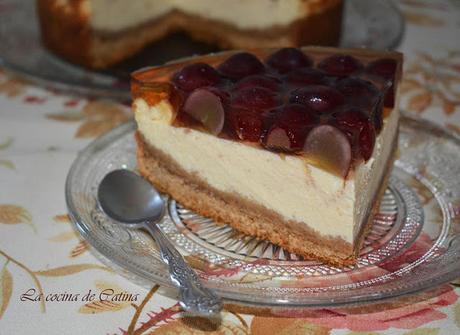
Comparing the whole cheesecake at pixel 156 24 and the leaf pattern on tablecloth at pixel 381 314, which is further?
the whole cheesecake at pixel 156 24

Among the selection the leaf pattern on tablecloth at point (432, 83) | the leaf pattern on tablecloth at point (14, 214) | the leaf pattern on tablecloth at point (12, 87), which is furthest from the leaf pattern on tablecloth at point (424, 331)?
the leaf pattern on tablecloth at point (12, 87)

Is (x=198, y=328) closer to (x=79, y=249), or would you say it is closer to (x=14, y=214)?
(x=79, y=249)

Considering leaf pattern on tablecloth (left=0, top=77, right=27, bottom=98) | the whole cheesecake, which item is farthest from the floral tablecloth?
the whole cheesecake

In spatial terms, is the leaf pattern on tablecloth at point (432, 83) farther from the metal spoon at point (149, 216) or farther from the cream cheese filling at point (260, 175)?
the metal spoon at point (149, 216)

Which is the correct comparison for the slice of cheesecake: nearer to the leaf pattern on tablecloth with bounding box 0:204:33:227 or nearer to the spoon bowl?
the spoon bowl

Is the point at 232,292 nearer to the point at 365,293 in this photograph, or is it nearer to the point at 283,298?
the point at 283,298

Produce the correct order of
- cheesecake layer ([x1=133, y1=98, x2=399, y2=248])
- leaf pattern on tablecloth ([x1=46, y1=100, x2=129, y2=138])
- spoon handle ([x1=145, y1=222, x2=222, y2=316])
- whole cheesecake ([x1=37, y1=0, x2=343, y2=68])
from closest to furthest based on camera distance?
spoon handle ([x1=145, y1=222, x2=222, y2=316]), cheesecake layer ([x1=133, y1=98, x2=399, y2=248]), leaf pattern on tablecloth ([x1=46, y1=100, x2=129, y2=138]), whole cheesecake ([x1=37, y1=0, x2=343, y2=68])
